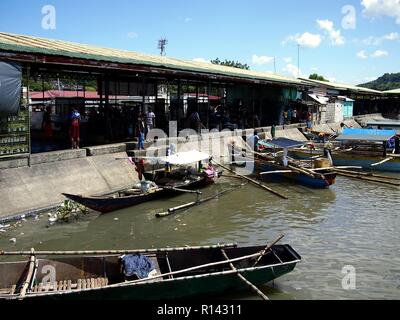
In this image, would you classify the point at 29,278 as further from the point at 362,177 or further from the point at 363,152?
the point at 363,152

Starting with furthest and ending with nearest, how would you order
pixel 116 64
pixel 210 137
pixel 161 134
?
pixel 210 137, pixel 161 134, pixel 116 64

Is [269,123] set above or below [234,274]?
above

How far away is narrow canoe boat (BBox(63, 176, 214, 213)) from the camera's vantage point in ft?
42.9

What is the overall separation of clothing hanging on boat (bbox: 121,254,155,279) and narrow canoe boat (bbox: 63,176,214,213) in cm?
443

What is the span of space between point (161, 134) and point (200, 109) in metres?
9.92

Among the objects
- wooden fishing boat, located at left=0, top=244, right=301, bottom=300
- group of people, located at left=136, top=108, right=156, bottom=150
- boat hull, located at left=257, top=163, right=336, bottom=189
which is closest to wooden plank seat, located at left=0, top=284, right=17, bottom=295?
wooden fishing boat, located at left=0, top=244, right=301, bottom=300

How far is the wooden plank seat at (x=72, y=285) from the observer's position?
7.97 metres

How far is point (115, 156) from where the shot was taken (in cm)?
1769

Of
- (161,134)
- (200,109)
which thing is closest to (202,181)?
(161,134)

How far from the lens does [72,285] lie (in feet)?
26.8

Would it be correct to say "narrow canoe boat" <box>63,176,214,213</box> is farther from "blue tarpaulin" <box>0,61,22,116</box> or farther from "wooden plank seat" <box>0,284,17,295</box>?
"wooden plank seat" <box>0,284,17,295</box>

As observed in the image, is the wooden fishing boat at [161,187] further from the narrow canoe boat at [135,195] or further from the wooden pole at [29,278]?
the wooden pole at [29,278]
